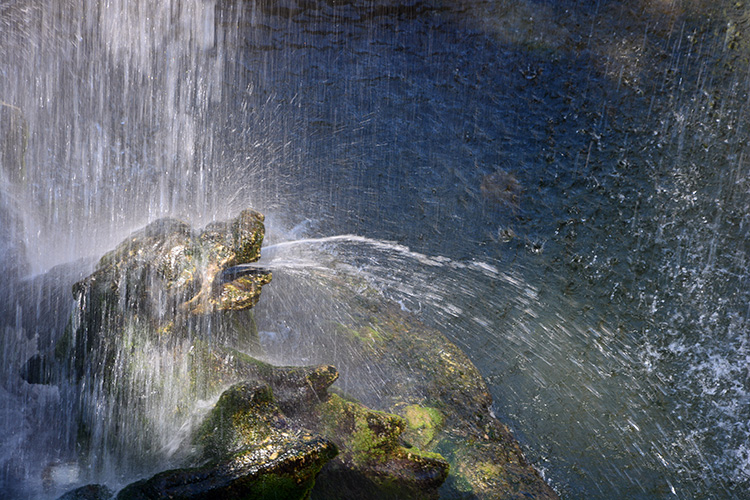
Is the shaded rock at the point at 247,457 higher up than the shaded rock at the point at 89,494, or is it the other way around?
the shaded rock at the point at 247,457

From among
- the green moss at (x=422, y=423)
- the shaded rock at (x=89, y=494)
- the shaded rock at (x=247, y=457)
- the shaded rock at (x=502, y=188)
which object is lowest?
the green moss at (x=422, y=423)

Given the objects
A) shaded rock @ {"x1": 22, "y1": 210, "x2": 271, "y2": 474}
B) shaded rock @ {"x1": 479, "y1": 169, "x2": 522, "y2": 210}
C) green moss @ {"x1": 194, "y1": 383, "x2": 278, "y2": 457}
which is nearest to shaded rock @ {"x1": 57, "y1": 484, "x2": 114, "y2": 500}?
shaded rock @ {"x1": 22, "y1": 210, "x2": 271, "y2": 474}

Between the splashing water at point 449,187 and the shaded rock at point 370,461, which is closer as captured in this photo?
the shaded rock at point 370,461

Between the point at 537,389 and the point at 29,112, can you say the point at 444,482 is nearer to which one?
the point at 537,389

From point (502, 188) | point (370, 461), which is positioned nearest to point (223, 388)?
point (370, 461)

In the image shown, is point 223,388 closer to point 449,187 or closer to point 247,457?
point 247,457

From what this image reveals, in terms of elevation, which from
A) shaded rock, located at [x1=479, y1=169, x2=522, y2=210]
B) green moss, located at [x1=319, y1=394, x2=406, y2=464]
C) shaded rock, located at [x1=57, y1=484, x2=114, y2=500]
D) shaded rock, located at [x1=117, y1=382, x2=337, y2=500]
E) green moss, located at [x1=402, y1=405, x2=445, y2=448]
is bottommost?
green moss, located at [x1=402, y1=405, x2=445, y2=448]

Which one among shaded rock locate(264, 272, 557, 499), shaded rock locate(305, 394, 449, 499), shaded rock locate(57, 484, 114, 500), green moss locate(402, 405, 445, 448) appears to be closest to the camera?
shaded rock locate(57, 484, 114, 500)

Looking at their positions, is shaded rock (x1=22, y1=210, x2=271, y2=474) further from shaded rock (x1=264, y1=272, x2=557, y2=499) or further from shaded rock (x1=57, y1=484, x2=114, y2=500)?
shaded rock (x1=264, y1=272, x2=557, y2=499)

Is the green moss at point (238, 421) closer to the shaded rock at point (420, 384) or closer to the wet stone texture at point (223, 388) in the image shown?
the wet stone texture at point (223, 388)

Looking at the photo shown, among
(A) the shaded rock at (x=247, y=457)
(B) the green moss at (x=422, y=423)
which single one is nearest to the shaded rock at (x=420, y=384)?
(B) the green moss at (x=422, y=423)

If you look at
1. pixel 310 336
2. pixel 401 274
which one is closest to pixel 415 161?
pixel 401 274

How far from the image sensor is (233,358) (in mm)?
2664

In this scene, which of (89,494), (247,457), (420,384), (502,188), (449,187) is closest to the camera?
(247,457)
